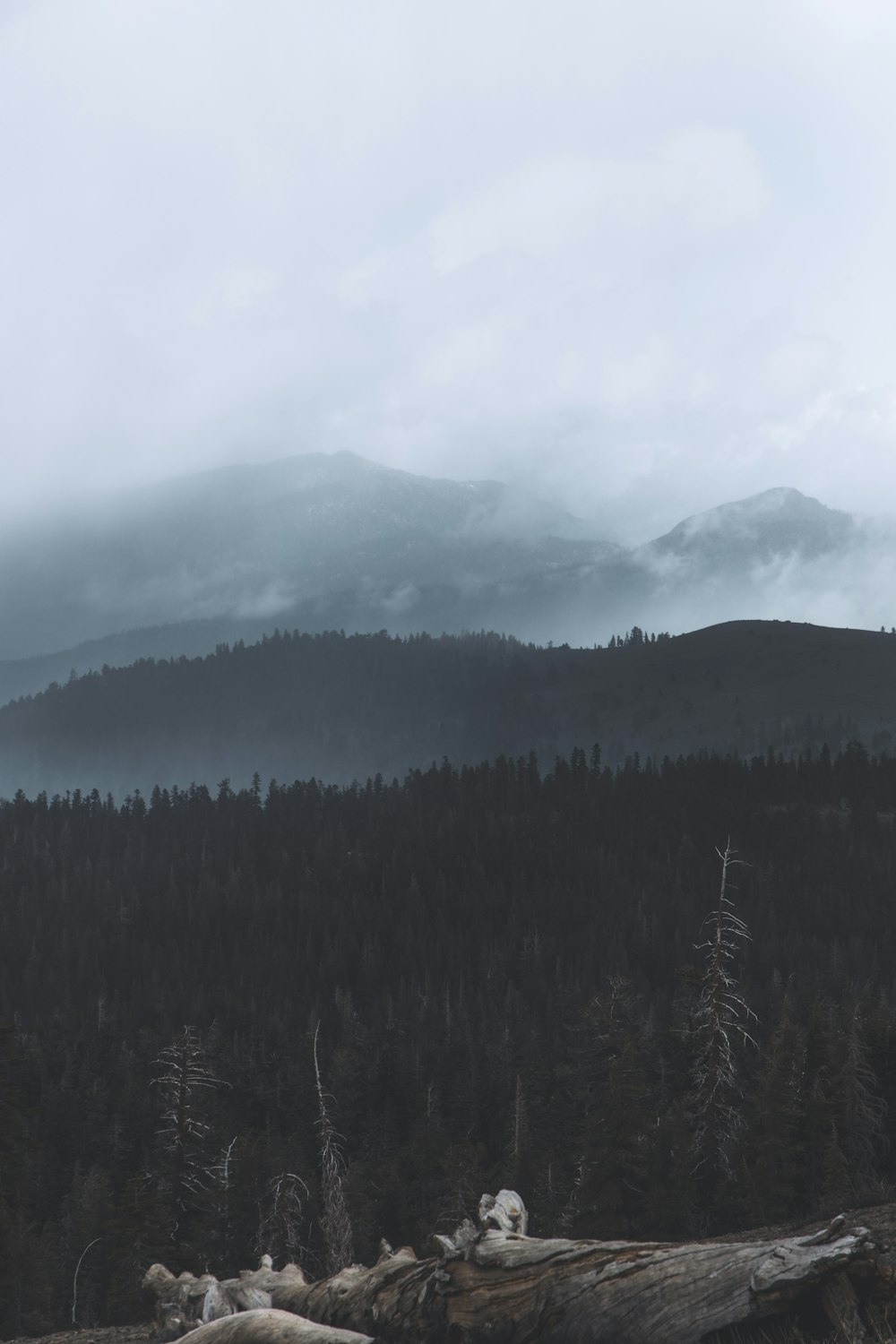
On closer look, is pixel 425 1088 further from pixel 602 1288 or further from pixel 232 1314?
pixel 602 1288

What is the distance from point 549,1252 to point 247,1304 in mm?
5779

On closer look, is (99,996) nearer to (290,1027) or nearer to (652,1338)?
(290,1027)

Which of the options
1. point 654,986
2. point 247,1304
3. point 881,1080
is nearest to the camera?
point 247,1304

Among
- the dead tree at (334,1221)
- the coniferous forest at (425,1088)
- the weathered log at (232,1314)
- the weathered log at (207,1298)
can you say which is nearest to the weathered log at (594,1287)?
the weathered log at (232,1314)

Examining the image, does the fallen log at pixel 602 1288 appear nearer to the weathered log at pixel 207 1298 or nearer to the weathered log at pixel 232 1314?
the weathered log at pixel 232 1314

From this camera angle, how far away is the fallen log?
30.0ft

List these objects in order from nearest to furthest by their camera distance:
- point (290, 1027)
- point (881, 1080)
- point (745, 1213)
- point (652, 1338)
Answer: point (652, 1338)
point (745, 1213)
point (881, 1080)
point (290, 1027)

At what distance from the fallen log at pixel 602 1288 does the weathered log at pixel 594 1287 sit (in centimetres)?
1

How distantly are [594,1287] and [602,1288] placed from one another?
0.27 ft

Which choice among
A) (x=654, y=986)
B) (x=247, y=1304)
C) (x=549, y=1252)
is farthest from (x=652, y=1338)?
(x=654, y=986)

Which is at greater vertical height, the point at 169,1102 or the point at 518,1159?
the point at 169,1102

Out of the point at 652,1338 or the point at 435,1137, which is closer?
the point at 652,1338

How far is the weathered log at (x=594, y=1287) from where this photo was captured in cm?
919

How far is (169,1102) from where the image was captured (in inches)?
Answer: 1734
